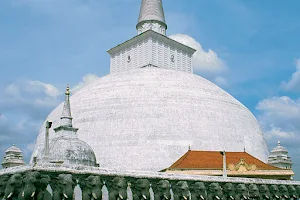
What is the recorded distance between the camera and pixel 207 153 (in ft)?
93.0

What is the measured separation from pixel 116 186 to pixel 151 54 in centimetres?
2643

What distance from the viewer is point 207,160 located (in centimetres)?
2730

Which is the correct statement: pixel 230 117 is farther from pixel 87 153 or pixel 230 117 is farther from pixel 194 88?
pixel 87 153

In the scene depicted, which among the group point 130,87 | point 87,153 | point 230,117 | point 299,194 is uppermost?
point 130,87

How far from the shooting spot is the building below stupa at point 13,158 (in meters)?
34.8

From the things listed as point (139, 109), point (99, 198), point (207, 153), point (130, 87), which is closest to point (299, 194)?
point (207, 153)

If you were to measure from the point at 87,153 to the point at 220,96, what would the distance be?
53.0 feet

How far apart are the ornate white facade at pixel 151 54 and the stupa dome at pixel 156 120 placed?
3.58 m

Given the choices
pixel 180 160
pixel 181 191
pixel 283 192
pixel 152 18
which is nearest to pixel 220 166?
pixel 180 160

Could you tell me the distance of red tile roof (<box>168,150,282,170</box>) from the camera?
86.7ft

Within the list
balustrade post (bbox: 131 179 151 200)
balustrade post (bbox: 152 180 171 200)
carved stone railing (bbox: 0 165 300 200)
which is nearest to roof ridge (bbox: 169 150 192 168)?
carved stone railing (bbox: 0 165 300 200)

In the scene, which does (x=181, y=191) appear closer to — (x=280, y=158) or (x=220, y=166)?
(x=220, y=166)

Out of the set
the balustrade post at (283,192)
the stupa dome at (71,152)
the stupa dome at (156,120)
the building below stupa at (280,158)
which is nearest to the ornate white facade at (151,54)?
the stupa dome at (156,120)

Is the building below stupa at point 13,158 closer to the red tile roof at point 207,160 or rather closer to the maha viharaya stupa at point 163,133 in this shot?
the maha viharaya stupa at point 163,133
